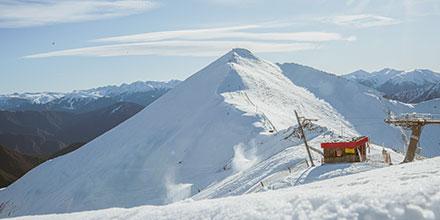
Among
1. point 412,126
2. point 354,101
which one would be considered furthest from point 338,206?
point 354,101

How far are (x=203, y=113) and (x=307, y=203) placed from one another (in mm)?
A: 58346

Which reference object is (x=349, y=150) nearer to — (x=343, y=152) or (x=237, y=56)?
(x=343, y=152)

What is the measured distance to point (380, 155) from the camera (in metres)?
32.5

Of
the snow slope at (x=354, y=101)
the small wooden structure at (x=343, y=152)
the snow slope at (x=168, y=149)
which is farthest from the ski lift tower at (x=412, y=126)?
the snow slope at (x=354, y=101)

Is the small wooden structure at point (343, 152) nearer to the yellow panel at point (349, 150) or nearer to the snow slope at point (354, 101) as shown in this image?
the yellow panel at point (349, 150)

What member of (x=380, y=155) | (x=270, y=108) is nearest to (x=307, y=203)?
(x=380, y=155)

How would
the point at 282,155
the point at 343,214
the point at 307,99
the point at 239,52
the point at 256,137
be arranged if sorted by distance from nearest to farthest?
the point at 343,214
the point at 282,155
the point at 256,137
the point at 307,99
the point at 239,52

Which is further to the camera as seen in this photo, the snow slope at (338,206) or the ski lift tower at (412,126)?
the ski lift tower at (412,126)

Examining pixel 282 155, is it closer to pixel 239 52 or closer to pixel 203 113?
pixel 203 113

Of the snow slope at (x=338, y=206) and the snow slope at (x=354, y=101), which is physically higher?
the snow slope at (x=338, y=206)

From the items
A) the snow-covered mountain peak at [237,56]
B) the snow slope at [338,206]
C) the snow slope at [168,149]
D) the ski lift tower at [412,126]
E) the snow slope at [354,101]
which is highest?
the snow slope at [338,206]

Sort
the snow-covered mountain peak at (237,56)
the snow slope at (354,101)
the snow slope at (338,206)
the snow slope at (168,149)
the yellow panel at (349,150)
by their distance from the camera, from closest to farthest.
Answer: the snow slope at (338,206) → the yellow panel at (349,150) → the snow slope at (168,149) → the snow slope at (354,101) → the snow-covered mountain peak at (237,56)

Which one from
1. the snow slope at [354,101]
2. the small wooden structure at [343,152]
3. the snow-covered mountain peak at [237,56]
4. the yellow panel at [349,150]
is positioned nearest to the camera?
the small wooden structure at [343,152]

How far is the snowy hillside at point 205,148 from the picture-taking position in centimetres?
3703
